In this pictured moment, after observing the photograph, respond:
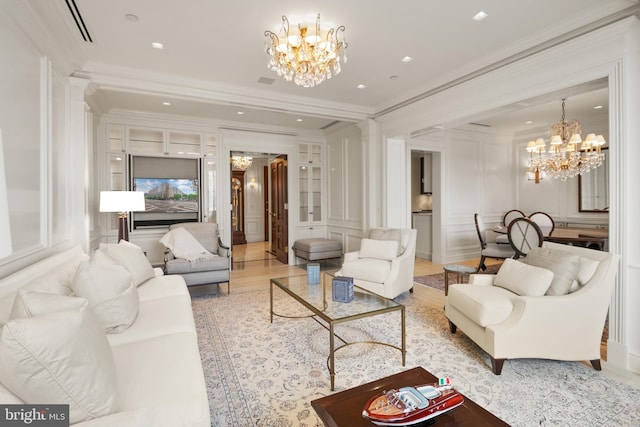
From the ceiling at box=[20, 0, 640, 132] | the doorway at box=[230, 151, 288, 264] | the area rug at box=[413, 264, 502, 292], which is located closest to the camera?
the ceiling at box=[20, 0, 640, 132]

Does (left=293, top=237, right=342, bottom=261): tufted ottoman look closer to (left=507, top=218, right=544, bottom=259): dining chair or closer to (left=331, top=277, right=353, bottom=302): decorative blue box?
(left=507, top=218, right=544, bottom=259): dining chair

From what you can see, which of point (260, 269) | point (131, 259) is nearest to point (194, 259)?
point (131, 259)

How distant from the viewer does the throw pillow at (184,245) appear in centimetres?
436

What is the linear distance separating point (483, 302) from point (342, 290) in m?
1.06

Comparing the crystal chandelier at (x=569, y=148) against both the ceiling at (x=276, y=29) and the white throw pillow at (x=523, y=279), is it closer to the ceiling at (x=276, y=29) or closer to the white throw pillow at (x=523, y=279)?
the ceiling at (x=276, y=29)

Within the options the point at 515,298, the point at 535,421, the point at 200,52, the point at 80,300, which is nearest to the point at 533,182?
the point at 515,298

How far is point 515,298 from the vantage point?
2365 mm

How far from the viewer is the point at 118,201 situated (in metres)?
3.77

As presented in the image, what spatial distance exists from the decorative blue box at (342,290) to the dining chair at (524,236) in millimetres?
2943

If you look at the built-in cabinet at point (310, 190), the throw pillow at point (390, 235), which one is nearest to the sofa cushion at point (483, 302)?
the throw pillow at point (390, 235)

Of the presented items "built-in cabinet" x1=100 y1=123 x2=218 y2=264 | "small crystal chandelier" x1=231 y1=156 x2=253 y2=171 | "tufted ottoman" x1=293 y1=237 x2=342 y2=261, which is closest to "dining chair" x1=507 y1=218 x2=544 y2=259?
"tufted ottoman" x1=293 y1=237 x2=342 y2=261

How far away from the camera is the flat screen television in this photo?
538cm

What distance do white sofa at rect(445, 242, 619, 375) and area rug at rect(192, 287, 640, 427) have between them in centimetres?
17

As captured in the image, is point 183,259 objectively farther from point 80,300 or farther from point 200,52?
point 80,300
